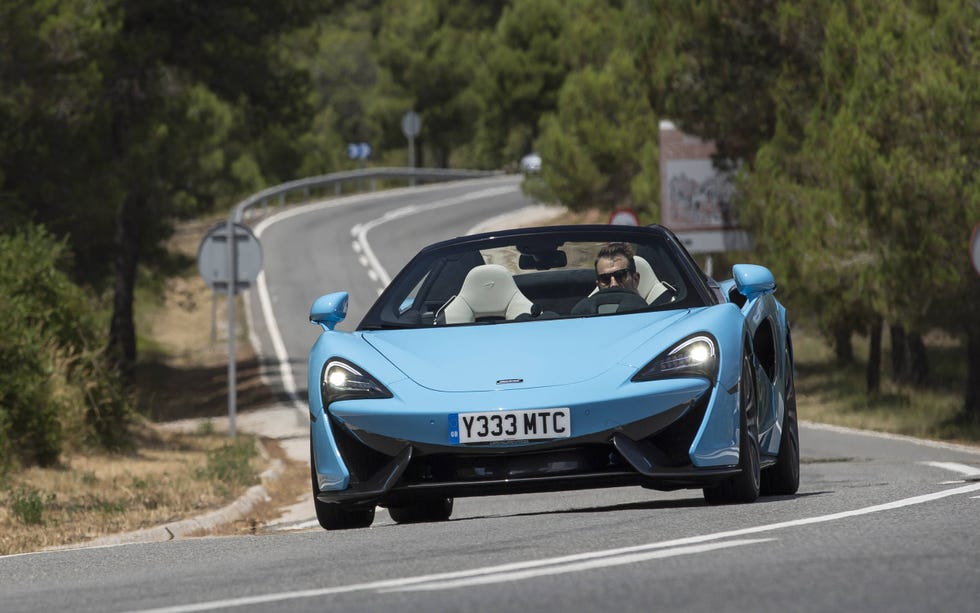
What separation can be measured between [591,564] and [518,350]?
203cm

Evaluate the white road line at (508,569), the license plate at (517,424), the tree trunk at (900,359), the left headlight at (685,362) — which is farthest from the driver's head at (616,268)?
the tree trunk at (900,359)

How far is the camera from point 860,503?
29.3 feet

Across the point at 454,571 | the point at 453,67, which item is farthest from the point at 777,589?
the point at 453,67

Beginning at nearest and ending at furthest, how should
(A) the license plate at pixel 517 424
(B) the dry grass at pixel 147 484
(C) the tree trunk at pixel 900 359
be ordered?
(A) the license plate at pixel 517 424, (B) the dry grass at pixel 147 484, (C) the tree trunk at pixel 900 359

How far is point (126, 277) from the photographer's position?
32.2m

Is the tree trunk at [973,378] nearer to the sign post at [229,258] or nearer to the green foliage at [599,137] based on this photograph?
the sign post at [229,258]

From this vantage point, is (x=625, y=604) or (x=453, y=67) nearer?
(x=625, y=604)

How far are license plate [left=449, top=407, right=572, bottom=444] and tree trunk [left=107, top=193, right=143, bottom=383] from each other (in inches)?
947

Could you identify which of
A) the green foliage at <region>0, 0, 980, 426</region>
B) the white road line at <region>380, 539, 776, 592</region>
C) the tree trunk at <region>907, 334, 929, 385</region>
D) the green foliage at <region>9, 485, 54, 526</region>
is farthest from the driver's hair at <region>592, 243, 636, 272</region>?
the tree trunk at <region>907, 334, 929, 385</region>

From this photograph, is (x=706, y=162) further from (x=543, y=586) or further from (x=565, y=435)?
(x=543, y=586)

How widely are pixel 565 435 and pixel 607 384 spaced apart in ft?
0.99

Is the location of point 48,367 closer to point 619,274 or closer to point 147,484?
point 147,484

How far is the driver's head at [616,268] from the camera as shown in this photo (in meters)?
9.59

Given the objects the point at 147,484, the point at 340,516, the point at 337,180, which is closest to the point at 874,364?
the point at 147,484
